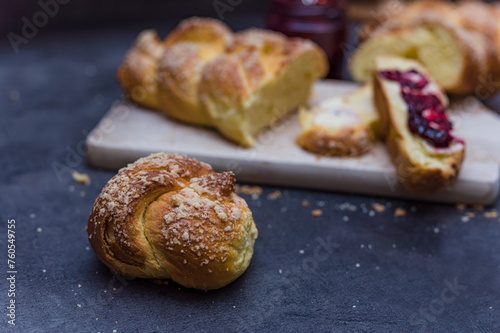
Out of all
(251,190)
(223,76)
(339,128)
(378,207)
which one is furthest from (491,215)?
(223,76)

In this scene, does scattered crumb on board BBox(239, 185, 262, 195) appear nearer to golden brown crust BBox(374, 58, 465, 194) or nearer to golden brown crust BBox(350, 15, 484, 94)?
golden brown crust BBox(374, 58, 465, 194)

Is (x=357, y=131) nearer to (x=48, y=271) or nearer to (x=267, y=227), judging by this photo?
(x=267, y=227)

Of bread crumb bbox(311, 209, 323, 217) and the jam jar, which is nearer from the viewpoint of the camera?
bread crumb bbox(311, 209, 323, 217)

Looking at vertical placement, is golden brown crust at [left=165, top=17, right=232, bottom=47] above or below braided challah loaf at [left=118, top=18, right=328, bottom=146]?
above

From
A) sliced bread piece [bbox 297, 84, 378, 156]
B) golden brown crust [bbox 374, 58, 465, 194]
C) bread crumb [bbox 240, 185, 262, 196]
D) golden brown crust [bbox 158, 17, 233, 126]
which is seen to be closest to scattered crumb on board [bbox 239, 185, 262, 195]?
bread crumb [bbox 240, 185, 262, 196]

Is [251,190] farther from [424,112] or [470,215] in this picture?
[470,215]

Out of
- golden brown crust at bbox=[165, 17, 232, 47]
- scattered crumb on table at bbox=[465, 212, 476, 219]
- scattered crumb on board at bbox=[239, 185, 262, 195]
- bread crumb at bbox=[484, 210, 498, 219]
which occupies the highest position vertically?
golden brown crust at bbox=[165, 17, 232, 47]

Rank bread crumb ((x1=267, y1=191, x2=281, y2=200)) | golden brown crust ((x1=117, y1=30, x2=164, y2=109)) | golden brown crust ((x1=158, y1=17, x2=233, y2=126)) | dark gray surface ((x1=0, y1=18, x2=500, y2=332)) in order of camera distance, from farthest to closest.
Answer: golden brown crust ((x1=117, y1=30, x2=164, y2=109)), golden brown crust ((x1=158, y1=17, x2=233, y2=126)), bread crumb ((x1=267, y1=191, x2=281, y2=200)), dark gray surface ((x1=0, y1=18, x2=500, y2=332))
